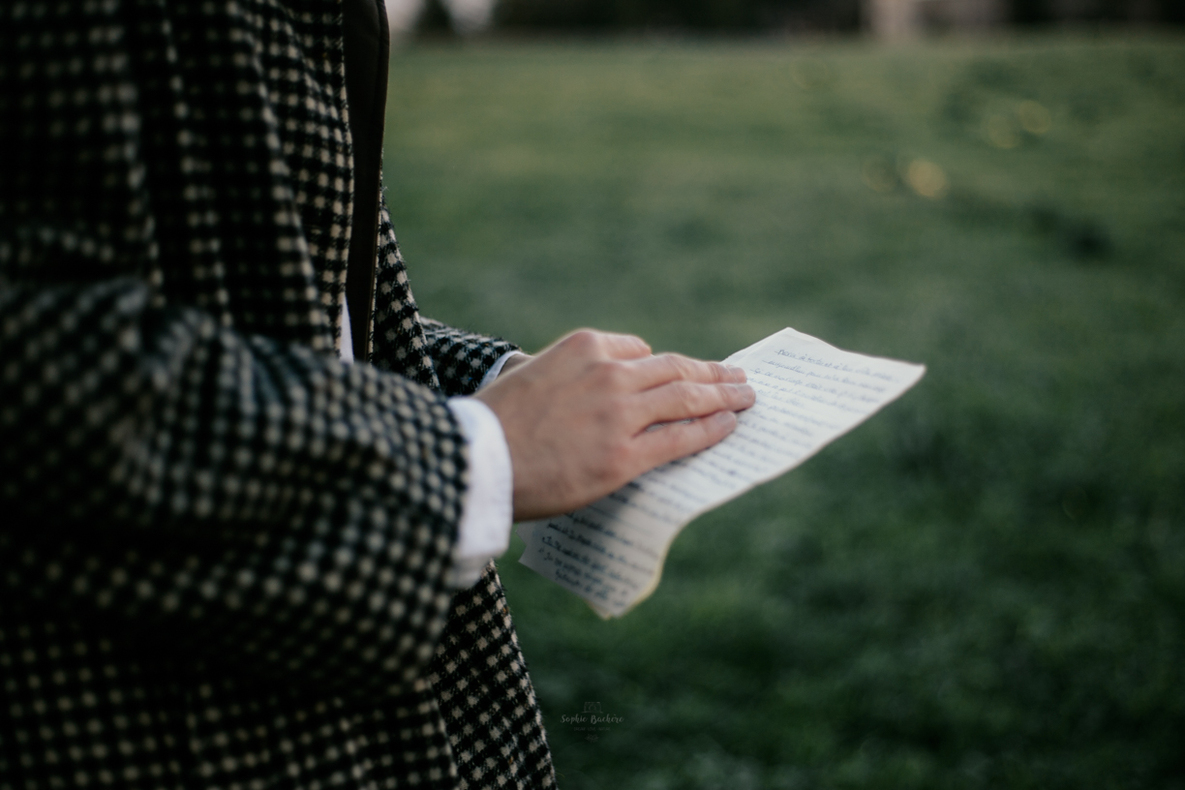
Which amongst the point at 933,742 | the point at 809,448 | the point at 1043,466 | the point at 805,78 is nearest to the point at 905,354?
the point at 1043,466

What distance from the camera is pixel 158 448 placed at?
0.58 metres

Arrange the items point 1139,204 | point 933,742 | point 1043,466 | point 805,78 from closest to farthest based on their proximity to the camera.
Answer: point 933,742, point 1043,466, point 1139,204, point 805,78

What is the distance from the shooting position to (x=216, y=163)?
685mm

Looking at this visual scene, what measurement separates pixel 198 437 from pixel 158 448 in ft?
0.09

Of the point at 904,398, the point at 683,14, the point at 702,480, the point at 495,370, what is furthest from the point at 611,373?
the point at 683,14

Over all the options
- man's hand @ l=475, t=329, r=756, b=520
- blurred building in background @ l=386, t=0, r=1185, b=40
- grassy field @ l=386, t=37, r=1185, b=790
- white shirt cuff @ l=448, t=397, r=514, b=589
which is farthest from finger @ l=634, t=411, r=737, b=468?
blurred building in background @ l=386, t=0, r=1185, b=40

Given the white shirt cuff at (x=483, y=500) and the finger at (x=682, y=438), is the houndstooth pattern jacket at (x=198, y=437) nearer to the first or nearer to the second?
the white shirt cuff at (x=483, y=500)

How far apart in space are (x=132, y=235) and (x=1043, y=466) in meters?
3.17

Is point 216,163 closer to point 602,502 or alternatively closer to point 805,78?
point 602,502

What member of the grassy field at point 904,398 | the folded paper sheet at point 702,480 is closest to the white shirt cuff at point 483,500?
the folded paper sheet at point 702,480

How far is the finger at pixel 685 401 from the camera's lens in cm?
83

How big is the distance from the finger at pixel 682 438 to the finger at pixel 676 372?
0.16ft

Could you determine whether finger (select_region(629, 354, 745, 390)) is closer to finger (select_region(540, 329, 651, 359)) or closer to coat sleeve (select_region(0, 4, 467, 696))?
finger (select_region(540, 329, 651, 359))

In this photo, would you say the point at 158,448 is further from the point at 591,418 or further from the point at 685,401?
the point at 685,401
